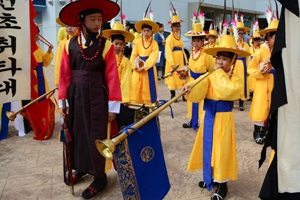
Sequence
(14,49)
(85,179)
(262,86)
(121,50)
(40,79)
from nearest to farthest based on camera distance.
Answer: (14,49) < (85,179) < (121,50) < (262,86) < (40,79)

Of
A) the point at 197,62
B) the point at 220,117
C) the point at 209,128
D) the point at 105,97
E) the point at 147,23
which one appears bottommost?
the point at 209,128

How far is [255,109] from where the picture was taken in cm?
451

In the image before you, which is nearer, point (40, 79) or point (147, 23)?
point (40, 79)

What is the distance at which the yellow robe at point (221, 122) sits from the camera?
286 cm

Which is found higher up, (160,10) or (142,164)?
(160,10)

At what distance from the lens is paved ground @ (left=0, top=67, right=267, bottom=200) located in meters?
3.18

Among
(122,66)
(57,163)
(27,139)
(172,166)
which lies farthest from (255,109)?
(27,139)

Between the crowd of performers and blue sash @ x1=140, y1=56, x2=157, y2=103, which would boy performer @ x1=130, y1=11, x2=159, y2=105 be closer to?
blue sash @ x1=140, y1=56, x2=157, y2=103

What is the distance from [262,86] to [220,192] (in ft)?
6.52

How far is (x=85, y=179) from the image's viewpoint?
354 cm

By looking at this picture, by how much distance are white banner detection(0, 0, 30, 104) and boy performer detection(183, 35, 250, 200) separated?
1549 millimetres

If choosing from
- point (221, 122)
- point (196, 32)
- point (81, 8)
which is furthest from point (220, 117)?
point (196, 32)

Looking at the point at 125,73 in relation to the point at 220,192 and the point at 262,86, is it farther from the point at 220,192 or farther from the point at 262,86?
the point at 220,192

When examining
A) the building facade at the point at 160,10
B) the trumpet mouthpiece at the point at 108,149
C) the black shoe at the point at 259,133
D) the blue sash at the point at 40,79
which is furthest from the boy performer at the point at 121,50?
the building facade at the point at 160,10
